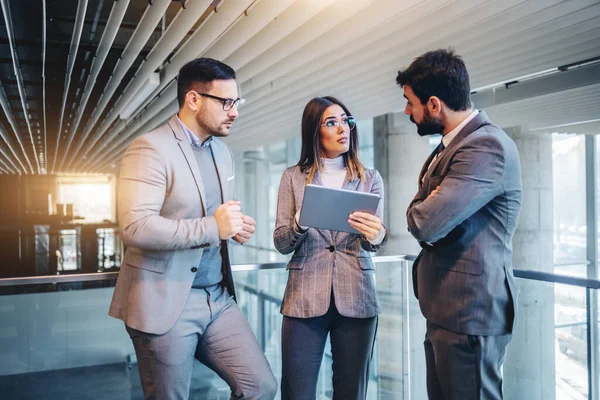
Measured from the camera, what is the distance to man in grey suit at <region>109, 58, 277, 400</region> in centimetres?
159

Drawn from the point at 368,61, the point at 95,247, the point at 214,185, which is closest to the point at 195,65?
the point at 214,185

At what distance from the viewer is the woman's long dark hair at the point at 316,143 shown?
2.04m

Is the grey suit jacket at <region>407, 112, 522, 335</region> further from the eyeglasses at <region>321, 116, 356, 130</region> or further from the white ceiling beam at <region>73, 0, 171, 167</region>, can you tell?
the white ceiling beam at <region>73, 0, 171, 167</region>

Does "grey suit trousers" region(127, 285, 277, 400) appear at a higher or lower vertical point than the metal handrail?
lower

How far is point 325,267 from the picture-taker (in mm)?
1963

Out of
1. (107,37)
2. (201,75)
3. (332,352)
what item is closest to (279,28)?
(107,37)

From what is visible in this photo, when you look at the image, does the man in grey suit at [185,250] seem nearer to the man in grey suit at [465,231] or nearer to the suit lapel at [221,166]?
the suit lapel at [221,166]

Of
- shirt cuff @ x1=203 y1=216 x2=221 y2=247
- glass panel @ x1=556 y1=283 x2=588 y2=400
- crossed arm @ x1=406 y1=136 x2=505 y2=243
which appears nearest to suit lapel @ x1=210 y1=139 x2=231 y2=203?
shirt cuff @ x1=203 y1=216 x2=221 y2=247

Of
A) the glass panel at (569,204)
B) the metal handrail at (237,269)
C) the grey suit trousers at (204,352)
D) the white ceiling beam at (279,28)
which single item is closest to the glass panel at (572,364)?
the metal handrail at (237,269)

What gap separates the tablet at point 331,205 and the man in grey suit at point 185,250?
206 millimetres

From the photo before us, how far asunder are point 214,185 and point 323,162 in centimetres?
47

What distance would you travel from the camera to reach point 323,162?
6.83 feet

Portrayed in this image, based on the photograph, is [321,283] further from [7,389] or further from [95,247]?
[95,247]

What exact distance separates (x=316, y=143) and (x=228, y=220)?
58 cm
